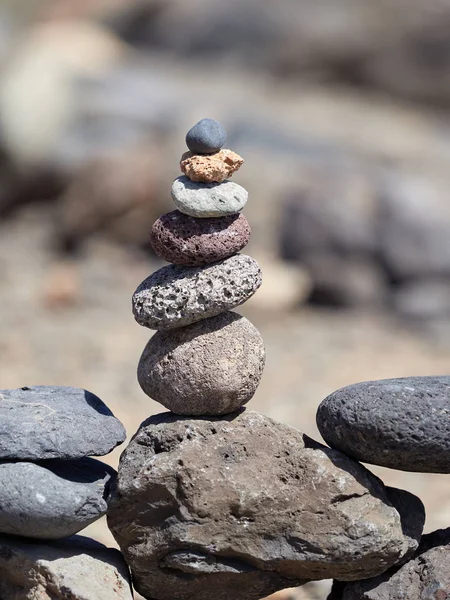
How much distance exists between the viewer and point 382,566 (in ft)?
12.5

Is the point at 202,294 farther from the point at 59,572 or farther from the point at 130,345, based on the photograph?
the point at 130,345

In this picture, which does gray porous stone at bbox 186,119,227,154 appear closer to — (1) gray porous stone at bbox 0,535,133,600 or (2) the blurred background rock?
(1) gray porous stone at bbox 0,535,133,600

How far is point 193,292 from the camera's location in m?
3.74

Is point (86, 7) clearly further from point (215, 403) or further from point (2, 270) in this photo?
point (215, 403)

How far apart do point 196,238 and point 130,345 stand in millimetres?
5187

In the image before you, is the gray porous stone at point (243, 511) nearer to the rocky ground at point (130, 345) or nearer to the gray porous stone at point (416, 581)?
the gray porous stone at point (416, 581)

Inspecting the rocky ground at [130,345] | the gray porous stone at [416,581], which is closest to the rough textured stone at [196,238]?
the gray porous stone at [416,581]

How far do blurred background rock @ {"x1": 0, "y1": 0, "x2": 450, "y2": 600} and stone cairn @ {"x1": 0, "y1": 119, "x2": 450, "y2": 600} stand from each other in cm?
126

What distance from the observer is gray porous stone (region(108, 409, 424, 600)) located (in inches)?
146

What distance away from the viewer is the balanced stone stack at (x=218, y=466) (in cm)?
373

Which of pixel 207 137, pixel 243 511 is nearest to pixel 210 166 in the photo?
pixel 207 137

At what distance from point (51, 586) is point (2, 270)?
25.0 feet

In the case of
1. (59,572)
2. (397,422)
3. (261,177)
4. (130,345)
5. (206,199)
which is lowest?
(130,345)

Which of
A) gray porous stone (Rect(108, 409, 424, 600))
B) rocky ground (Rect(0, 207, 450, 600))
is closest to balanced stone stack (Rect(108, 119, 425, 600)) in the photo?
gray porous stone (Rect(108, 409, 424, 600))
